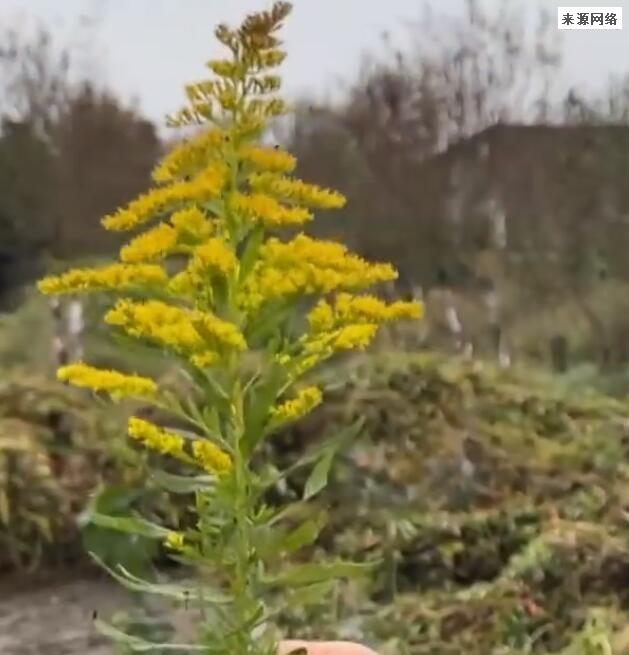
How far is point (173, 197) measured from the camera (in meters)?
0.61

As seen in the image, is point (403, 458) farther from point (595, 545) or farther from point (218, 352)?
point (218, 352)

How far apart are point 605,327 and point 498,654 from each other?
13.4 inches

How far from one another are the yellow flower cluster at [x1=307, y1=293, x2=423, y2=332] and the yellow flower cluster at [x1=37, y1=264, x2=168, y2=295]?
8 centimetres

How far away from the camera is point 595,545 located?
116cm

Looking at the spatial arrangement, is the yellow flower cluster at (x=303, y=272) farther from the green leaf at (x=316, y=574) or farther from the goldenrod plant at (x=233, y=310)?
the green leaf at (x=316, y=574)

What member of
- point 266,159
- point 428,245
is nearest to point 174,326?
point 266,159

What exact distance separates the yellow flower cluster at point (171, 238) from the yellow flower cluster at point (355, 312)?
72mm

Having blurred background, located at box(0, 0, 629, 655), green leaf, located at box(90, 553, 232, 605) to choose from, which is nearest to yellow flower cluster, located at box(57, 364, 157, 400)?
green leaf, located at box(90, 553, 232, 605)

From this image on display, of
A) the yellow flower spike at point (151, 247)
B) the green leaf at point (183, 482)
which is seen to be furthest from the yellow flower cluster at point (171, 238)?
the green leaf at point (183, 482)

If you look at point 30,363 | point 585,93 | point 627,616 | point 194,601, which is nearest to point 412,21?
point 585,93

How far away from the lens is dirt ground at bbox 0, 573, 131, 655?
1.15m

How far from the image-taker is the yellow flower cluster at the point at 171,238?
605 mm

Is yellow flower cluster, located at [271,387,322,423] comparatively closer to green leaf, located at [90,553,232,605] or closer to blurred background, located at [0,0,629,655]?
green leaf, located at [90,553,232,605]

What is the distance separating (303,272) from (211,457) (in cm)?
11
